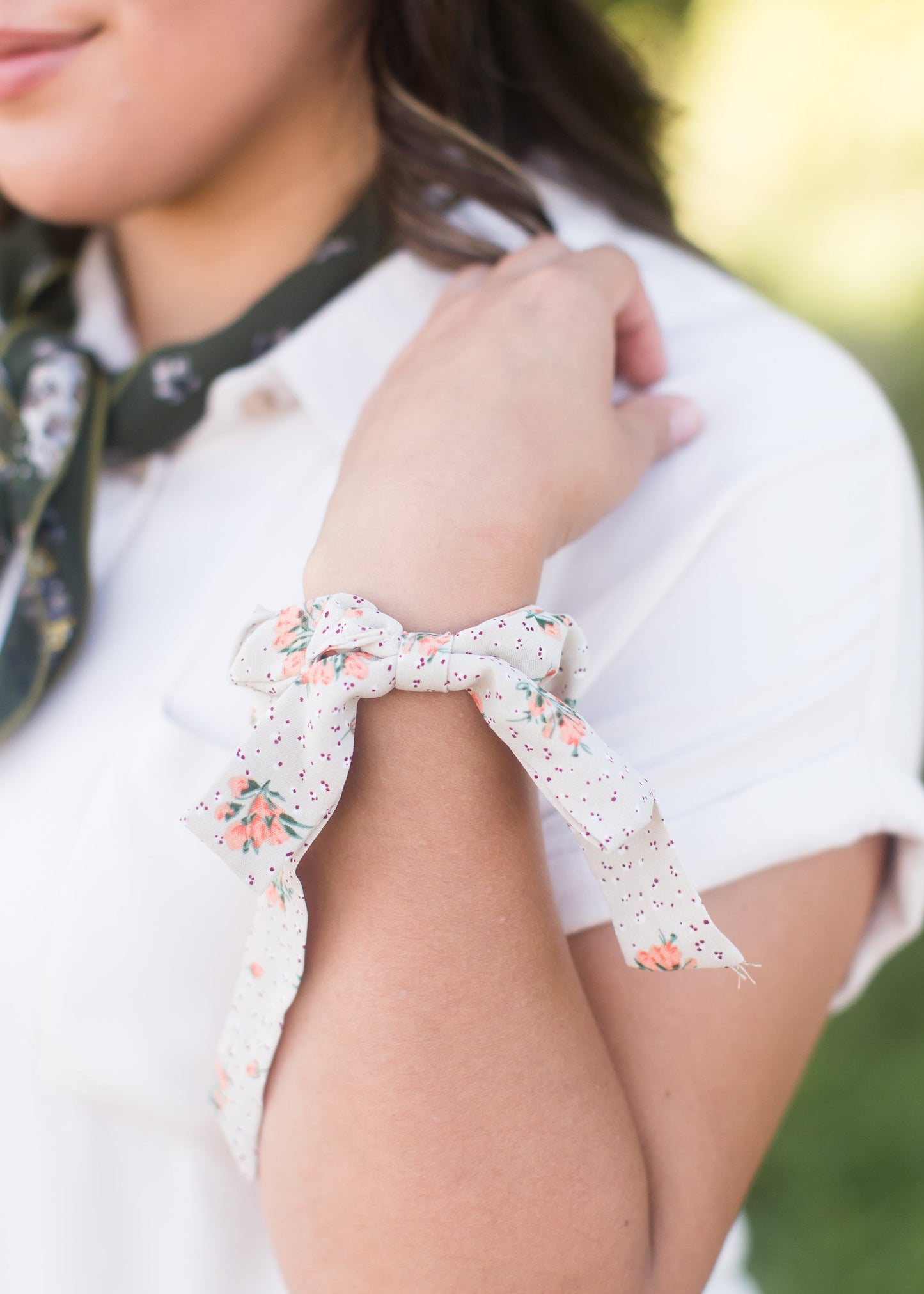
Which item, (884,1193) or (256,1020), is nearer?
(256,1020)

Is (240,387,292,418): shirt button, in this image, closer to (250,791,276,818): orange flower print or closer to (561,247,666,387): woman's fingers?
(561,247,666,387): woman's fingers

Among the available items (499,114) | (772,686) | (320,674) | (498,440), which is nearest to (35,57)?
(499,114)

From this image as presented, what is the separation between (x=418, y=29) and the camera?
1.23m

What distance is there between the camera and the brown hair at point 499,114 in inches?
47.3

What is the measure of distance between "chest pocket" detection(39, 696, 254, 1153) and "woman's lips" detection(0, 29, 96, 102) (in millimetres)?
630

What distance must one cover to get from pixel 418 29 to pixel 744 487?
0.63m

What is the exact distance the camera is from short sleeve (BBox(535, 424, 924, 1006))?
91 centimetres

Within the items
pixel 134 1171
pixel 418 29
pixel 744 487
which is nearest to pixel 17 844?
pixel 134 1171

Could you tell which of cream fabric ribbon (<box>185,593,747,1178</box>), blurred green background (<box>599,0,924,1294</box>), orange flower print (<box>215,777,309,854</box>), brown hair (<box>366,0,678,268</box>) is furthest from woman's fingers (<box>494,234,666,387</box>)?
blurred green background (<box>599,0,924,1294</box>)

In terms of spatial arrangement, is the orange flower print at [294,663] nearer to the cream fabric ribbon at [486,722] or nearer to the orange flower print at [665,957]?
the cream fabric ribbon at [486,722]

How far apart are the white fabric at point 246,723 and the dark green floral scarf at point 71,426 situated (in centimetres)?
7

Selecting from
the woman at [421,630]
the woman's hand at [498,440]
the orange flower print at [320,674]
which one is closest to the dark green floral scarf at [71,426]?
the woman at [421,630]

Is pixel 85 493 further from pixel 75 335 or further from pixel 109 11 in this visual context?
pixel 109 11

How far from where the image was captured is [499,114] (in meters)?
1.34
